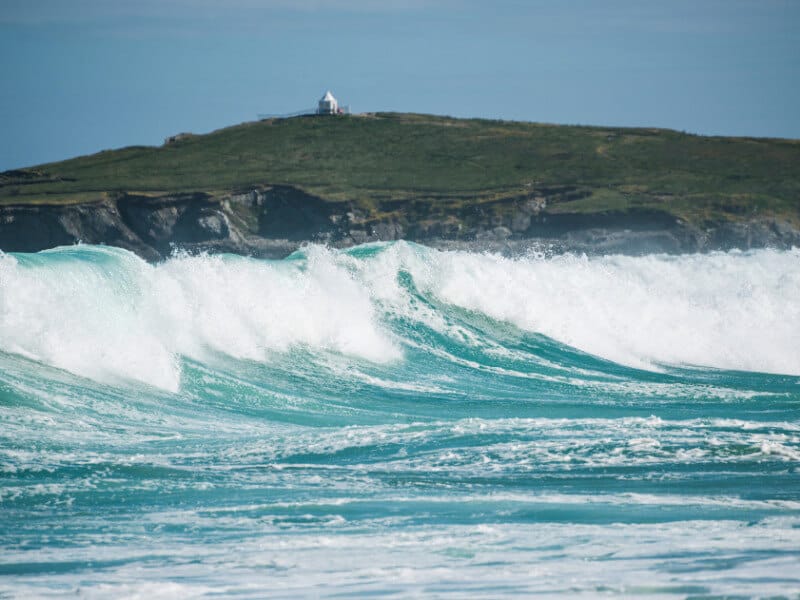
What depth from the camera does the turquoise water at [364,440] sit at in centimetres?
737

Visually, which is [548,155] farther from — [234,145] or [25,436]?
[25,436]

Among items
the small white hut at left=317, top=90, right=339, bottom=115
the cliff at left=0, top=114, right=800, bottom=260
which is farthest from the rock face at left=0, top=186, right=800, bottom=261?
the small white hut at left=317, top=90, right=339, bottom=115

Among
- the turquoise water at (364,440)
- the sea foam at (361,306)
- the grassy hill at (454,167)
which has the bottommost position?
the turquoise water at (364,440)

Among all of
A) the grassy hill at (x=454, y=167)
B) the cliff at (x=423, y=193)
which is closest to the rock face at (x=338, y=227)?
the cliff at (x=423, y=193)

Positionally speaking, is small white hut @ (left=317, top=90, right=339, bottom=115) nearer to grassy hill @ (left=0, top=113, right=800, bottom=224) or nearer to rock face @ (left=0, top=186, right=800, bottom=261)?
grassy hill @ (left=0, top=113, right=800, bottom=224)

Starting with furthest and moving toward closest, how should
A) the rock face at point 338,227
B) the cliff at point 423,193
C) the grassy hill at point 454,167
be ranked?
the grassy hill at point 454,167
the cliff at point 423,193
the rock face at point 338,227

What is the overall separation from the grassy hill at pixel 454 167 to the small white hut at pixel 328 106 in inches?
138

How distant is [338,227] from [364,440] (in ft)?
254

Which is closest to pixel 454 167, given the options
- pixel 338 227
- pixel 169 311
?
pixel 338 227

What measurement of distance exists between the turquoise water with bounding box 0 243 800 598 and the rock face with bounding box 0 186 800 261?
5856cm

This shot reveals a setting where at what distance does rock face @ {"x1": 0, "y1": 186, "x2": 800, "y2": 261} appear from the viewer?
84.2 meters

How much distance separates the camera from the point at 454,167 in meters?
107

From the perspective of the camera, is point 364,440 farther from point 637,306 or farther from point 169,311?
point 637,306

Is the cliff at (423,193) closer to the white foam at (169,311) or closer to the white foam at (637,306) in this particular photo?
the white foam at (637,306)
